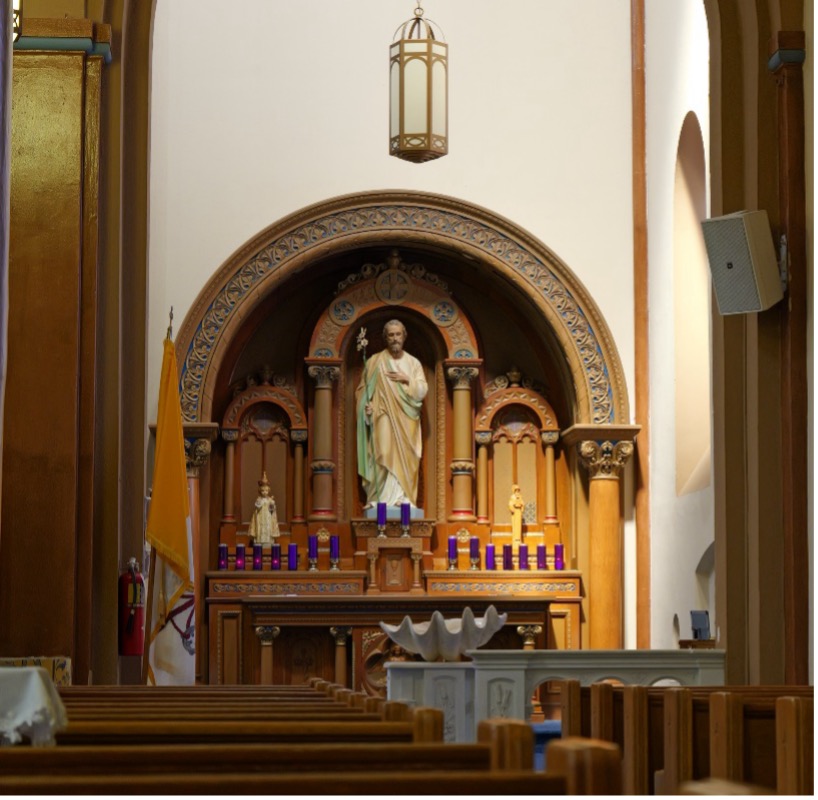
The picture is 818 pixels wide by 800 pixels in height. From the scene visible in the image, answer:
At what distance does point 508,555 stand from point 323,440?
1.84 m

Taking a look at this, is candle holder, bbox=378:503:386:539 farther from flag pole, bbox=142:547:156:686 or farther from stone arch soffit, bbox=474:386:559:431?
flag pole, bbox=142:547:156:686

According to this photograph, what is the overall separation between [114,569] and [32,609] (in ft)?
2.11

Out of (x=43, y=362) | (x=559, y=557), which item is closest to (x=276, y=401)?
(x=559, y=557)

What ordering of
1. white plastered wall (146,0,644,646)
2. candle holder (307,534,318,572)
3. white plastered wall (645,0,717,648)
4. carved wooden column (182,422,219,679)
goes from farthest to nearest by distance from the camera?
candle holder (307,534,318,572) < white plastered wall (146,0,644,646) < carved wooden column (182,422,219,679) < white plastered wall (645,0,717,648)

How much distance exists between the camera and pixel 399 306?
14.0m

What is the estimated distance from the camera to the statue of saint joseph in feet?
45.2

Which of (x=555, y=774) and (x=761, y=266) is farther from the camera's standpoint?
(x=761, y=266)

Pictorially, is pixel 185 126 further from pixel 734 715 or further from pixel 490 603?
pixel 734 715

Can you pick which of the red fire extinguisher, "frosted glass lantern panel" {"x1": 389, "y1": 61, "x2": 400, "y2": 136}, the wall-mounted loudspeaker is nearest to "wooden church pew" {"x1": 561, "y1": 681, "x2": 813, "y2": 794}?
the wall-mounted loudspeaker

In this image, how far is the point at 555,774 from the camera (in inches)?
79.8

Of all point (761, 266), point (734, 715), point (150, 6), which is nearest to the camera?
point (734, 715)

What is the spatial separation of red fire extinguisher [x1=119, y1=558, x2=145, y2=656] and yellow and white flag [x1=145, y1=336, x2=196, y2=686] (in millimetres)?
852

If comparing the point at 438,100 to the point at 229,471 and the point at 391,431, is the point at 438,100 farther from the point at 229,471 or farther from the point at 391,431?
the point at 229,471

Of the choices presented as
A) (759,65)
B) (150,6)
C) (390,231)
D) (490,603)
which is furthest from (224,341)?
(759,65)
